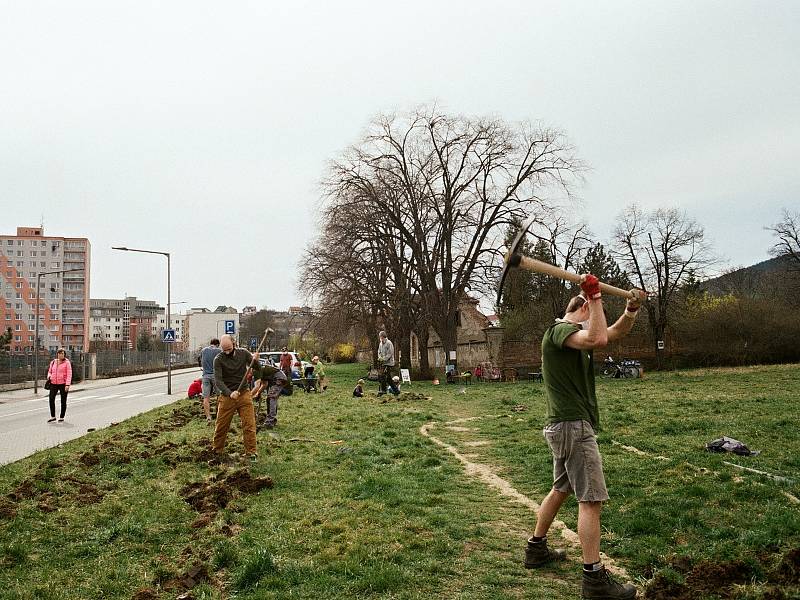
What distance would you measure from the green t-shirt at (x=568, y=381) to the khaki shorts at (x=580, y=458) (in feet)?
0.25

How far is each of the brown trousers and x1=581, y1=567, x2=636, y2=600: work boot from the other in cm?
674

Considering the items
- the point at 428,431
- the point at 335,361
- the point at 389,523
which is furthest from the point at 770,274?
the point at 389,523

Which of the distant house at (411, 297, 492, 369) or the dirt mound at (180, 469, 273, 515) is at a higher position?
the distant house at (411, 297, 492, 369)

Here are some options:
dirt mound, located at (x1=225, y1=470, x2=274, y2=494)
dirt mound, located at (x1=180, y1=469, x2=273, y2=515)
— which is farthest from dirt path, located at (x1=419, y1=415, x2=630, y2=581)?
dirt mound, located at (x1=180, y1=469, x2=273, y2=515)

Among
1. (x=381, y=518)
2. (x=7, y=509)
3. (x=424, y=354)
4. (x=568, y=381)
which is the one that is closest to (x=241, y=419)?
(x=7, y=509)

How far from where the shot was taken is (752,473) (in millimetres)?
7672

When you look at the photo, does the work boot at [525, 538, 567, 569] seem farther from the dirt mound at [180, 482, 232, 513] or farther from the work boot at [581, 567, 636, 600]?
the dirt mound at [180, 482, 232, 513]

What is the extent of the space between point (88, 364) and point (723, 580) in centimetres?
5149

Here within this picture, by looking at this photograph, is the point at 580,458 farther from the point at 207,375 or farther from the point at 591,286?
the point at 207,375

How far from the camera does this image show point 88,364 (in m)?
49.6

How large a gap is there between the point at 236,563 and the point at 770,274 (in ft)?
222

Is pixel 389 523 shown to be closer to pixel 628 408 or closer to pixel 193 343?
pixel 628 408

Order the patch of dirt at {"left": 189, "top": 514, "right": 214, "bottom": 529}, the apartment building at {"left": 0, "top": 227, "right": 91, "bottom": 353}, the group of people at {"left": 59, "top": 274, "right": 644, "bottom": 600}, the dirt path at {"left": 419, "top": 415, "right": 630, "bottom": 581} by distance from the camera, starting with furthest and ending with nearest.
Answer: the apartment building at {"left": 0, "top": 227, "right": 91, "bottom": 353} → the patch of dirt at {"left": 189, "top": 514, "right": 214, "bottom": 529} → the dirt path at {"left": 419, "top": 415, "right": 630, "bottom": 581} → the group of people at {"left": 59, "top": 274, "right": 644, "bottom": 600}

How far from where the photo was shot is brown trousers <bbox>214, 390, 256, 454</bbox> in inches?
408
